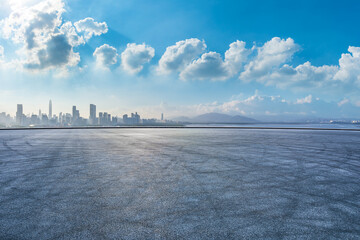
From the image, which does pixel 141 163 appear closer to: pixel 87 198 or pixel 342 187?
pixel 87 198

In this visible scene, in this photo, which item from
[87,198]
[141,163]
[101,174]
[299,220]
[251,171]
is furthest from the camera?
[141,163]

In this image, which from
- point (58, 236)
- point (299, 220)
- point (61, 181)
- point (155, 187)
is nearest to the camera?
point (58, 236)

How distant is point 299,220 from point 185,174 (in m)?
3.43

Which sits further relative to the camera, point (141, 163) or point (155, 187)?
point (141, 163)

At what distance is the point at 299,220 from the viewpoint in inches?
136

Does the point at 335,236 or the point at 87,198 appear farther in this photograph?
the point at 87,198

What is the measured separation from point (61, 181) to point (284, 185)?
5975mm

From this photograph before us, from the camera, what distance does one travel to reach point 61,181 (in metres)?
5.59

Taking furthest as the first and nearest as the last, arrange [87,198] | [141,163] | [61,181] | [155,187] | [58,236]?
[141,163], [61,181], [155,187], [87,198], [58,236]

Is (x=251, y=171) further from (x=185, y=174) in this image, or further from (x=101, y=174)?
(x=101, y=174)

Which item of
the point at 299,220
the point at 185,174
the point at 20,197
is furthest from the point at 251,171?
the point at 20,197

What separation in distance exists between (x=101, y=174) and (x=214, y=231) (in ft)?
14.5

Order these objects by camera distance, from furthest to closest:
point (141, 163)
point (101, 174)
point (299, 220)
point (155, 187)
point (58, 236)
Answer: point (141, 163) < point (101, 174) < point (155, 187) < point (299, 220) < point (58, 236)

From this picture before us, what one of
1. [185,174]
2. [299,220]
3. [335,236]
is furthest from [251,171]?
[335,236]
